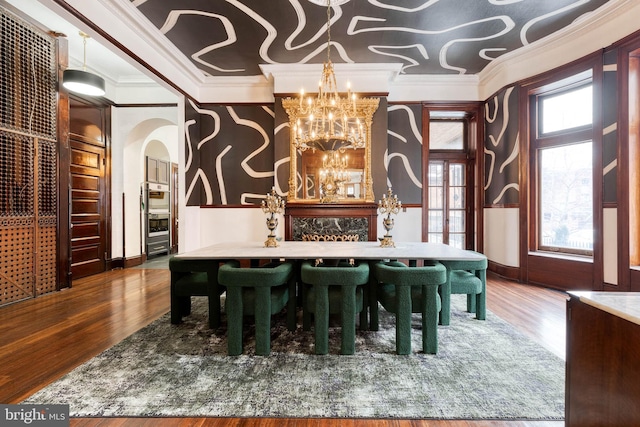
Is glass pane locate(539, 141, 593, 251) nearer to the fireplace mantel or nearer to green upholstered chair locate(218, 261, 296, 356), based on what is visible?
the fireplace mantel

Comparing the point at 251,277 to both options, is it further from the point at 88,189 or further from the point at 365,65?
the point at 88,189

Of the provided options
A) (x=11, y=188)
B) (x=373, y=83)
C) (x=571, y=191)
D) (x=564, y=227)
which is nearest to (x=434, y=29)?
(x=373, y=83)

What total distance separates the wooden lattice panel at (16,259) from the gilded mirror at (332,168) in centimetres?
343

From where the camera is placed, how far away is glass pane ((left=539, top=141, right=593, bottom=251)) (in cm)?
403

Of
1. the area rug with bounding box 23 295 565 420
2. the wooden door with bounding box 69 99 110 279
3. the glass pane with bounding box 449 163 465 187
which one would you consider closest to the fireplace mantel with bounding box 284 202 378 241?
the glass pane with bounding box 449 163 465 187

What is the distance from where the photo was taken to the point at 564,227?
431cm

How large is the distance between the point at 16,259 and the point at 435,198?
20.3 feet

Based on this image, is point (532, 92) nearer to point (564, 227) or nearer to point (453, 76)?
point (453, 76)

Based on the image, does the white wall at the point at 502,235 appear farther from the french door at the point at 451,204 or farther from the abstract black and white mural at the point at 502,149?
the french door at the point at 451,204

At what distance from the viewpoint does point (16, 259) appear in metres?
3.65

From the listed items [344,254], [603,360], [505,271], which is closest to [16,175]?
[344,254]

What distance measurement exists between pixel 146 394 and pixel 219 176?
415cm

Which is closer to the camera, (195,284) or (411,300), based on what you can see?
(411,300)

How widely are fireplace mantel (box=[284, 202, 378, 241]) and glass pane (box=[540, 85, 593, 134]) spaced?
9.10ft
